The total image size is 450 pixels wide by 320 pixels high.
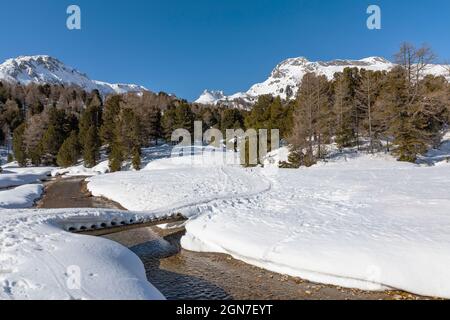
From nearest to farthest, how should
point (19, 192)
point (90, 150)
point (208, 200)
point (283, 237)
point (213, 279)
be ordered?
point (213, 279), point (283, 237), point (208, 200), point (19, 192), point (90, 150)

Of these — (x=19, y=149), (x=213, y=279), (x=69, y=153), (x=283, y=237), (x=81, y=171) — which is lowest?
(x=81, y=171)

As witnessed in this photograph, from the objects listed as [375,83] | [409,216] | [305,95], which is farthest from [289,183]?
[375,83]

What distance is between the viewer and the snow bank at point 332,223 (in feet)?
32.7

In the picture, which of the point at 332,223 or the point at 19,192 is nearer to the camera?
the point at 332,223

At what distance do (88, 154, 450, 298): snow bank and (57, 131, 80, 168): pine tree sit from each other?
39.1 metres

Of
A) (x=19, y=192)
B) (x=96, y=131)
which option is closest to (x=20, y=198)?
(x=19, y=192)

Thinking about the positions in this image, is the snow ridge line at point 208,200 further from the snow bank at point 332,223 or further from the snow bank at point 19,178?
the snow bank at point 19,178

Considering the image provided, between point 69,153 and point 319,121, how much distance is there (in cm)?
4548

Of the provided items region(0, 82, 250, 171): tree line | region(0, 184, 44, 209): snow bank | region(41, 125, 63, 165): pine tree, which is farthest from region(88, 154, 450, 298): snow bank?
region(41, 125, 63, 165): pine tree

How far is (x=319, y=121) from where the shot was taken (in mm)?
39625

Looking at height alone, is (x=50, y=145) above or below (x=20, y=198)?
above

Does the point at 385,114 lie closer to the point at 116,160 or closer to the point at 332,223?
the point at 332,223

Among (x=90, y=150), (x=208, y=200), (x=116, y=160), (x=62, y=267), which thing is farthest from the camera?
(x=90, y=150)

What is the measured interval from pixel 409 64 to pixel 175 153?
3898cm
